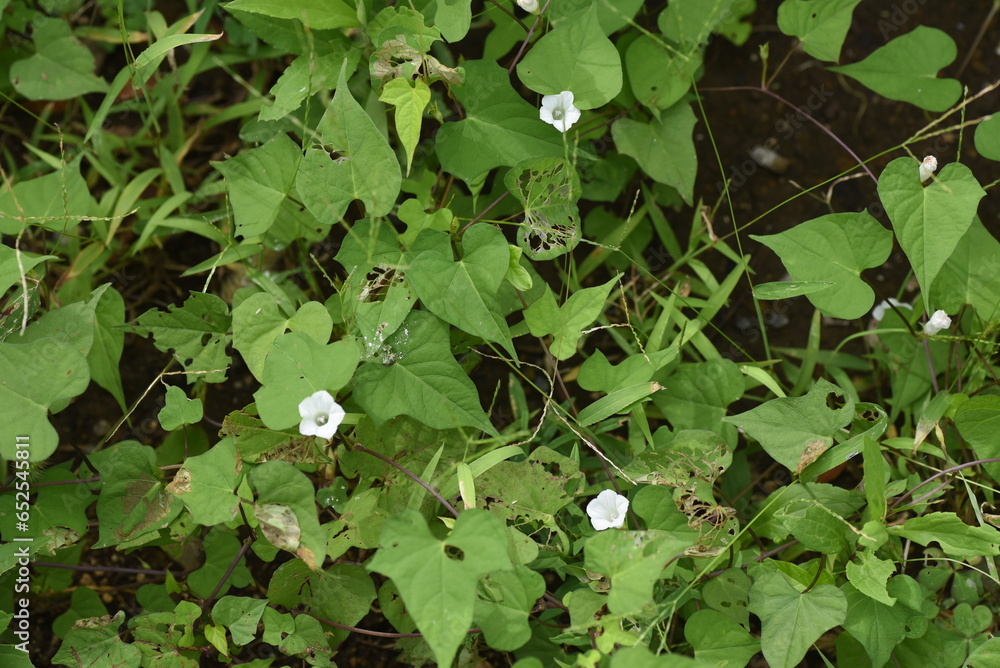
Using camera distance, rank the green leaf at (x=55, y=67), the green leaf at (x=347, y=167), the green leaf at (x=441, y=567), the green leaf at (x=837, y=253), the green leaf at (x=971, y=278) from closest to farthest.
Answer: the green leaf at (x=441, y=567), the green leaf at (x=347, y=167), the green leaf at (x=837, y=253), the green leaf at (x=971, y=278), the green leaf at (x=55, y=67)

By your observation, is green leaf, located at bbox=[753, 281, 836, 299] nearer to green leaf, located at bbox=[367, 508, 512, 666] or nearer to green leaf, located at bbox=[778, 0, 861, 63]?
green leaf, located at bbox=[778, 0, 861, 63]

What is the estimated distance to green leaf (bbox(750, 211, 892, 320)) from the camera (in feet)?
6.57

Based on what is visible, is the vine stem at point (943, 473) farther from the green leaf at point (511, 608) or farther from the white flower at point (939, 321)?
the green leaf at point (511, 608)

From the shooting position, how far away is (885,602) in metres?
1.68

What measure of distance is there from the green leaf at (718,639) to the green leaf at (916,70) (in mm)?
1623

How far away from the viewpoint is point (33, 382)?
1.73 metres

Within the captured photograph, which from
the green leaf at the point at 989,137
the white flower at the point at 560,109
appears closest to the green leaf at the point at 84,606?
the white flower at the point at 560,109

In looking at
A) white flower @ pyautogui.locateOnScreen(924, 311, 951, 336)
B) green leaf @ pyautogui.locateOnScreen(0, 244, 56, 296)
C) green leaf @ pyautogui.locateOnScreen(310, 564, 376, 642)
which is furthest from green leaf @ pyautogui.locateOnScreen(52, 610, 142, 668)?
white flower @ pyautogui.locateOnScreen(924, 311, 951, 336)

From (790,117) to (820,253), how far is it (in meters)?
0.94

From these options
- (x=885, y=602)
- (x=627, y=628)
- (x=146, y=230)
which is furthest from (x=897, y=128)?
(x=146, y=230)

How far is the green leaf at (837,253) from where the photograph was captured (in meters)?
2.00

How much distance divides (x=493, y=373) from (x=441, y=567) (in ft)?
3.62

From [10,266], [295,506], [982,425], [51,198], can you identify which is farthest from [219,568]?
[982,425]

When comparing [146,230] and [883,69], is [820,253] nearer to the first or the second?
[883,69]
